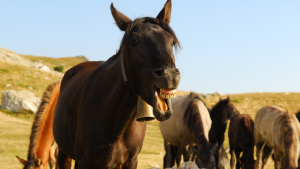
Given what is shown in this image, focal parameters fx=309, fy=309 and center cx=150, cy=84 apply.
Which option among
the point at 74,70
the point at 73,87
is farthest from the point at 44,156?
the point at 73,87

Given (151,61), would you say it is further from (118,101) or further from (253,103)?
(253,103)

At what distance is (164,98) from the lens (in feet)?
7.23

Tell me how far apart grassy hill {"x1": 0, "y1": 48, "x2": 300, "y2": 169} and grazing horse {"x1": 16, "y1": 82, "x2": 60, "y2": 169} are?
463cm

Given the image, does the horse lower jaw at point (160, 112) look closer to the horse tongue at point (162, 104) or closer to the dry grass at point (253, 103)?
the horse tongue at point (162, 104)

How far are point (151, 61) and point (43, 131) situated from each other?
374 centimetres

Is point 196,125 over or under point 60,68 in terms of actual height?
over

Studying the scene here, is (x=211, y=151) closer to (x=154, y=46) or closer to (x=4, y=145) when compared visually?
(x=154, y=46)

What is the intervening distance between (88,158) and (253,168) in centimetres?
794

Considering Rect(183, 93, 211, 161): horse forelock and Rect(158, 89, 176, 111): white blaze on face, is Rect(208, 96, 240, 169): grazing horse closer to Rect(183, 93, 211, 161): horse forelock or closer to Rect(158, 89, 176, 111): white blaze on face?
Rect(183, 93, 211, 161): horse forelock

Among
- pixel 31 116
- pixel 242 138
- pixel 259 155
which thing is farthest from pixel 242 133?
pixel 31 116

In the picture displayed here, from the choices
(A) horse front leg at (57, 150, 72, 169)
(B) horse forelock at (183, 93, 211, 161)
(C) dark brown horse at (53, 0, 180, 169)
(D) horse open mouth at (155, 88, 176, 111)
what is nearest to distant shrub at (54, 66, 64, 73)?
(B) horse forelock at (183, 93, 211, 161)

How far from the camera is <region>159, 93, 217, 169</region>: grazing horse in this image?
7.80 metres

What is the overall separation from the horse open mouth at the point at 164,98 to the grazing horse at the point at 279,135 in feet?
22.4

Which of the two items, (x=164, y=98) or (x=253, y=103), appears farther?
(x=253, y=103)
